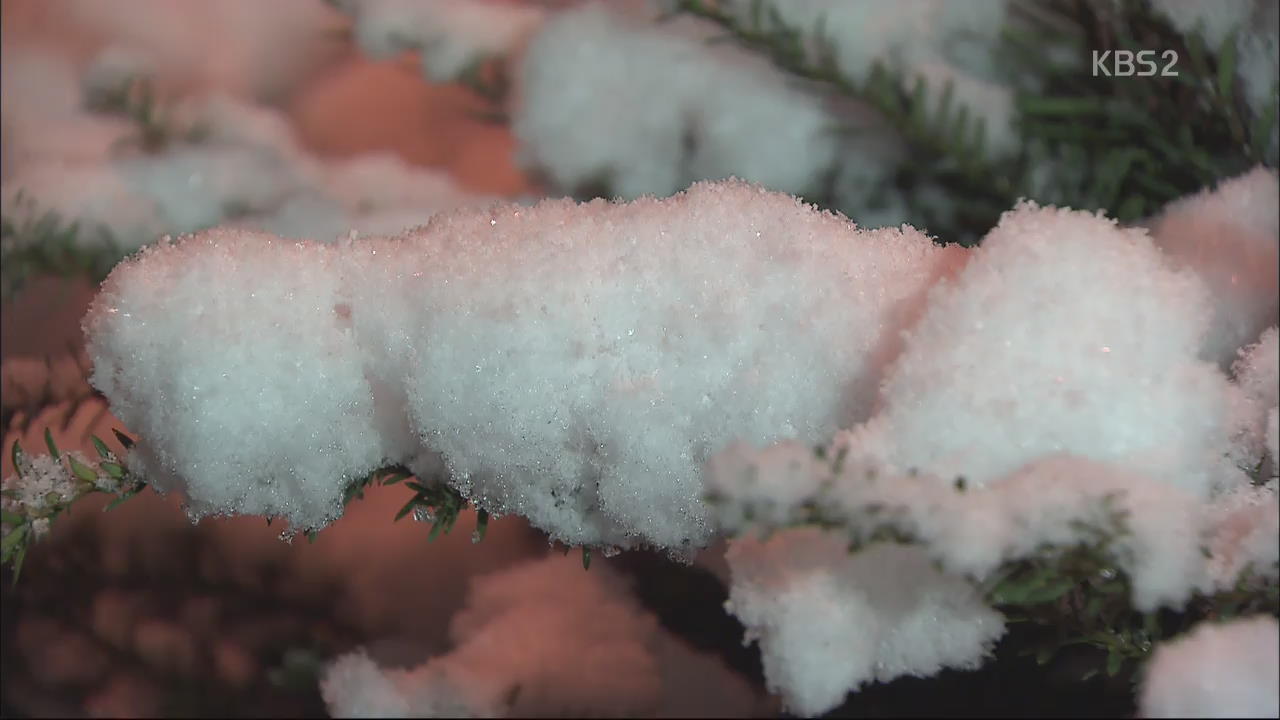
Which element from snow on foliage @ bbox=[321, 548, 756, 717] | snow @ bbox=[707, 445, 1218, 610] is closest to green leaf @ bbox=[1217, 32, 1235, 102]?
snow @ bbox=[707, 445, 1218, 610]

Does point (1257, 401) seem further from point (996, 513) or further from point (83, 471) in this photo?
point (83, 471)

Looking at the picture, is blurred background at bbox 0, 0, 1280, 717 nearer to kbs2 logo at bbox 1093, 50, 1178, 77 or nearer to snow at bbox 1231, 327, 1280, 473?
kbs2 logo at bbox 1093, 50, 1178, 77

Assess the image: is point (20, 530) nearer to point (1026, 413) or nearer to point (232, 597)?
point (1026, 413)

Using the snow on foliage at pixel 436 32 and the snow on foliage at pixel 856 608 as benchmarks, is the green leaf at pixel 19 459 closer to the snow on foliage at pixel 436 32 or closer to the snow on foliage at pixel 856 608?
the snow on foliage at pixel 856 608

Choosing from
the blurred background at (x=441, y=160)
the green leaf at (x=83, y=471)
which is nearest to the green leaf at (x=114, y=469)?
the green leaf at (x=83, y=471)

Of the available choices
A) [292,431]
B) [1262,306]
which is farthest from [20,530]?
[1262,306]

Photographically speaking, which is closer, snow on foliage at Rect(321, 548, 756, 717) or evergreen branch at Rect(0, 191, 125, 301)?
snow on foliage at Rect(321, 548, 756, 717)
